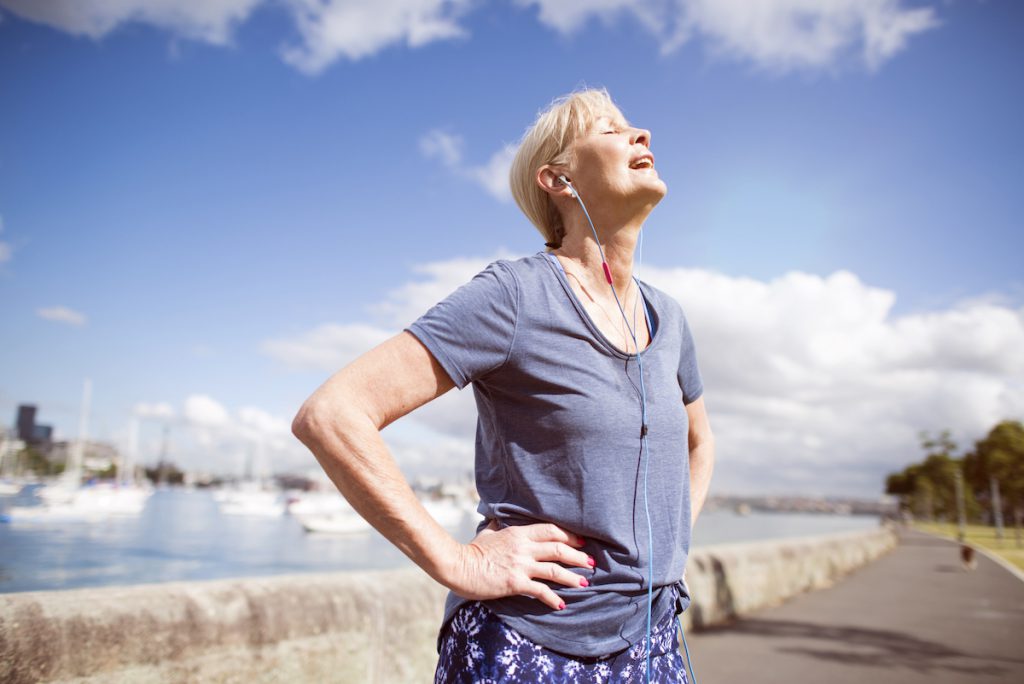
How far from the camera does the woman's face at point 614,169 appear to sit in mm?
1771

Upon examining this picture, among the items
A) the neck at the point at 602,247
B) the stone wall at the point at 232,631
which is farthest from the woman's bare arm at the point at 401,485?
the stone wall at the point at 232,631

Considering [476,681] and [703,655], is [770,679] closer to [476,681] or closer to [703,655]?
[703,655]

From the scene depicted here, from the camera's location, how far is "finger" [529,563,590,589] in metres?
1.41

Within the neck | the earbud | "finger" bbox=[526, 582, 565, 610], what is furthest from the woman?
the earbud

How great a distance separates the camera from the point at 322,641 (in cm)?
305

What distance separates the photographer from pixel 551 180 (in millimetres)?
1887

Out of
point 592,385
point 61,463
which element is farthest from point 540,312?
point 61,463

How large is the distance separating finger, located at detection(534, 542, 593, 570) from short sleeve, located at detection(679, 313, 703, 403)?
2.72 ft

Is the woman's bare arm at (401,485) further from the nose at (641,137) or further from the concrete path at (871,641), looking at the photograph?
the concrete path at (871,641)

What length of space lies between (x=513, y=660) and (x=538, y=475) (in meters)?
0.39

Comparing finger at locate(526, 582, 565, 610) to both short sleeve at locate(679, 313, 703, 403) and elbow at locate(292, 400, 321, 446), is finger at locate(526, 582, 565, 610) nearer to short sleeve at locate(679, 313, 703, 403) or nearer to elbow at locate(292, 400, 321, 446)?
elbow at locate(292, 400, 321, 446)

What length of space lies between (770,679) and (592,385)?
203 inches

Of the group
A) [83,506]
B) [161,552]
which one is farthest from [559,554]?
[83,506]

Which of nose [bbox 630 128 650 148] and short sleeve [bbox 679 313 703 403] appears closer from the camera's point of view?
nose [bbox 630 128 650 148]
